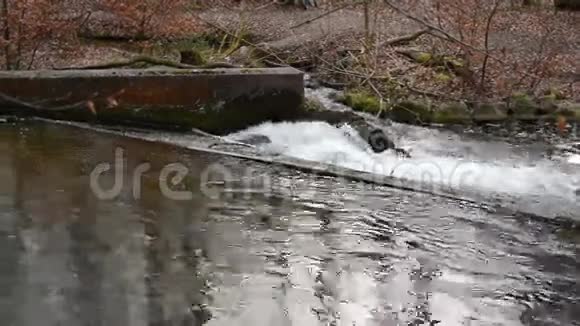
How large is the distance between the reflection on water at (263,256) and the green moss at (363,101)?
4550mm

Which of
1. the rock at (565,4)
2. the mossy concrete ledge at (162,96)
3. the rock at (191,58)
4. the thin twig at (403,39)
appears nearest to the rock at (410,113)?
the thin twig at (403,39)

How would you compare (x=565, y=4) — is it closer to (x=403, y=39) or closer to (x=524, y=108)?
(x=403, y=39)

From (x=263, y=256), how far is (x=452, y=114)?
299 inches

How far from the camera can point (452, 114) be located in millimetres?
13711

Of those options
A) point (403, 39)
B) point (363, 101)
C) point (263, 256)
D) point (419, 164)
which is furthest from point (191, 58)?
point (263, 256)

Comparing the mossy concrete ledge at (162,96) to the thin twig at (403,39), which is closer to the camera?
the mossy concrete ledge at (162,96)

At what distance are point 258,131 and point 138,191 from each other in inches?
144

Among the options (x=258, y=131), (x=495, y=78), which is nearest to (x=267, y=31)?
(x=495, y=78)

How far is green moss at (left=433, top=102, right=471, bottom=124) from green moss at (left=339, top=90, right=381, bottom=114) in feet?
3.16

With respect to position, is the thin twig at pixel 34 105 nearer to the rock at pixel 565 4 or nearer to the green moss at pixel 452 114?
the green moss at pixel 452 114

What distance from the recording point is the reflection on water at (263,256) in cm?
581

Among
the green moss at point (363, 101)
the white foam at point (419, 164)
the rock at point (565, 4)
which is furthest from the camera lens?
the rock at point (565, 4)

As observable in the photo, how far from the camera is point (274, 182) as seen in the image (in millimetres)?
9227

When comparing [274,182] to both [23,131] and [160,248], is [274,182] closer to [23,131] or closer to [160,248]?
[160,248]
